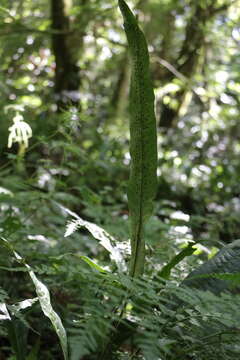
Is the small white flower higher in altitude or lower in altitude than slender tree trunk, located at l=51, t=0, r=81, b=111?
lower

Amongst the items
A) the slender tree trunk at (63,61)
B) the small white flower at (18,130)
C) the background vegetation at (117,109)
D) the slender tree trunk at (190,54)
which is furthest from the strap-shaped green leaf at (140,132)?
the slender tree trunk at (190,54)

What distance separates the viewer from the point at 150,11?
4.09m

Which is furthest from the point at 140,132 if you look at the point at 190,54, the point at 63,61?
the point at 190,54

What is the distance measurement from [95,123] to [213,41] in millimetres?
1449

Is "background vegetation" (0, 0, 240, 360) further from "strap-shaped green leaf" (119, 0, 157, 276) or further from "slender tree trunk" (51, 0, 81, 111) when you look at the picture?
"strap-shaped green leaf" (119, 0, 157, 276)

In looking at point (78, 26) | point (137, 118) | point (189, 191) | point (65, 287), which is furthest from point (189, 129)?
point (137, 118)

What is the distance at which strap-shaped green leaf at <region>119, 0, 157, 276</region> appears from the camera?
0.98 m

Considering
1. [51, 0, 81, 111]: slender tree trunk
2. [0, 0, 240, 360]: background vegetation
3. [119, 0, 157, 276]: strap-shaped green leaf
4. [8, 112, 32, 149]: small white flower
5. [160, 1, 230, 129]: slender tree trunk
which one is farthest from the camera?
[160, 1, 230, 129]: slender tree trunk

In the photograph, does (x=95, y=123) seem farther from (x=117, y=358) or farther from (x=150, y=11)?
(x=117, y=358)

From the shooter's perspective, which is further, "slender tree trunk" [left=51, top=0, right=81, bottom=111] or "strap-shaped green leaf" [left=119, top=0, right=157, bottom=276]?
"slender tree trunk" [left=51, top=0, right=81, bottom=111]

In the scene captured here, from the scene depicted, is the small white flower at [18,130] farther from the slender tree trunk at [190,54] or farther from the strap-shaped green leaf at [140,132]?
the slender tree trunk at [190,54]

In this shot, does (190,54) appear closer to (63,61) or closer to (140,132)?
(63,61)

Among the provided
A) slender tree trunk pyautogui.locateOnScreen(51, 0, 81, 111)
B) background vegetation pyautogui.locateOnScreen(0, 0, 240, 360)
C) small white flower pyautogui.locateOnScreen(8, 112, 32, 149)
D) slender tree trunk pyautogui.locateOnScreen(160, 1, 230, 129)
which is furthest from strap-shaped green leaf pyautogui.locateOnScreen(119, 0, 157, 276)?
slender tree trunk pyautogui.locateOnScreen(160, 1, 230, 129)

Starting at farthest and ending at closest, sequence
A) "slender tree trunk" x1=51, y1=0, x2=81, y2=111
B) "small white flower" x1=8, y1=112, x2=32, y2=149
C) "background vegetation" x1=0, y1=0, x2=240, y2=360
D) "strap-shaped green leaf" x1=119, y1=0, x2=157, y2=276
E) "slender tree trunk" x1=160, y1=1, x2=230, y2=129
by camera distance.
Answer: "slender tree trunk" x1=160, y1=1, x2=230, y2=129 → "slender tree trunk" x1=51, y1=0, x2=81, y2=111 → "background vegetation" x1=0, y1=0, x2=240, y2=360 → "small white flower" x1=8, y1=112, x2=32, y2=149 → "strap-shaped green leaf" x1=119, y1=0, x2=157, y2=276
